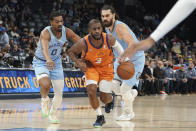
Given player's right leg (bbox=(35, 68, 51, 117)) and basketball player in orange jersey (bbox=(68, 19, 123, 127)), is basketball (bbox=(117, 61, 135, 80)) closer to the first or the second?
basketball player in orange jersey (bbox=(68, 19, 123, 127))

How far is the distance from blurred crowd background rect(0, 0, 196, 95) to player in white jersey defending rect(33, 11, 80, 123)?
6.93 metres

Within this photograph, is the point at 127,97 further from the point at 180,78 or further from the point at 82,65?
the point at 180,78

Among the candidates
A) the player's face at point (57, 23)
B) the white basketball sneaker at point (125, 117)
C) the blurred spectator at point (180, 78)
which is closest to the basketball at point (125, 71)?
the player's face at point (57, 23)

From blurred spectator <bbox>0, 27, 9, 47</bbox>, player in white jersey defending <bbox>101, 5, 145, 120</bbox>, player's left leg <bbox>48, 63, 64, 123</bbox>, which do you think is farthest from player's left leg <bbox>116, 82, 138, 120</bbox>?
blurred spectator <bbox>0, 27, 9, 47</bbox>

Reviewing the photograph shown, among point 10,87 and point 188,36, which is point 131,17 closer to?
point 188,36

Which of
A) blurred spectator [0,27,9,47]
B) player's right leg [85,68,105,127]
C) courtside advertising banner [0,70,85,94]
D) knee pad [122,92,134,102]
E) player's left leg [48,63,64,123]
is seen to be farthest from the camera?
blurred spectator [0,27,9,47]

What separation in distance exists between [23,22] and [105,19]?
12.4 m

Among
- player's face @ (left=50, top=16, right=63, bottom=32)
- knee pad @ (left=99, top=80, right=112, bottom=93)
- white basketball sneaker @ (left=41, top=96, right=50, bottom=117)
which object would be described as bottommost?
white basketball sneaker @ (left=41, top=96, right=50, bottom=117)

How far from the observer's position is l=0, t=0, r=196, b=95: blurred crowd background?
1576 centimetres

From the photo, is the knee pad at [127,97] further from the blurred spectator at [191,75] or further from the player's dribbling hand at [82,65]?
the blurred spectator at [191,75]

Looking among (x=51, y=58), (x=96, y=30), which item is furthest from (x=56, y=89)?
(x=96, y=30)

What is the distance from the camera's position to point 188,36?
28562mm

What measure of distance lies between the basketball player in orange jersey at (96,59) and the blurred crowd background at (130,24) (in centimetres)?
756

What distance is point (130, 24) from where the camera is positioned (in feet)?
81.1
